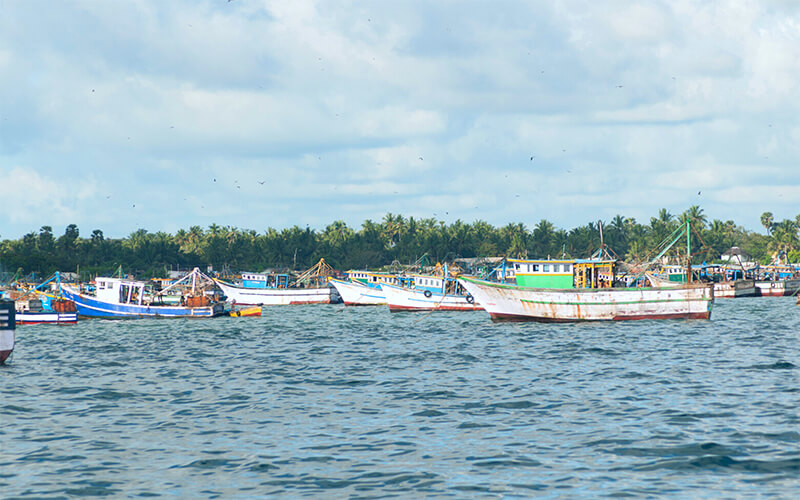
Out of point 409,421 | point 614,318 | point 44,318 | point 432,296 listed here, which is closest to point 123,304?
point 44,318

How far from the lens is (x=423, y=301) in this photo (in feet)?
267

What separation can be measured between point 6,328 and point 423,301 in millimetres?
50916

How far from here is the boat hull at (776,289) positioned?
115 m

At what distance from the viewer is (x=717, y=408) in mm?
22484

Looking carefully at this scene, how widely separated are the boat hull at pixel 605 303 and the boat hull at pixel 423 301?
21852 mm

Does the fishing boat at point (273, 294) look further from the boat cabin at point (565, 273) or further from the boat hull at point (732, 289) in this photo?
the boat hull at point (732, 289)

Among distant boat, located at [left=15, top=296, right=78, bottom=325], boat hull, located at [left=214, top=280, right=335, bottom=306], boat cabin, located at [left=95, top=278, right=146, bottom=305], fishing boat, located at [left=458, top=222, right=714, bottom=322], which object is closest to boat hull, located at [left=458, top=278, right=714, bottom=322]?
fishing boat, located at [left=458, top=222, right=714, bottom=322]

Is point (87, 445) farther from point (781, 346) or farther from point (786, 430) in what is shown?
point (781, 346)

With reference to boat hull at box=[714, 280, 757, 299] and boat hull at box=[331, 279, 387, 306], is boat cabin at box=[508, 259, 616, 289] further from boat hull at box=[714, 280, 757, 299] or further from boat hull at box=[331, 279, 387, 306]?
boat hull at box=[714, 280, 757, 299]

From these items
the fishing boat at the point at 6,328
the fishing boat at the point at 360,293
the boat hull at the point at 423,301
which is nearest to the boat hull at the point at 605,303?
the boat hull at the point at 423,301

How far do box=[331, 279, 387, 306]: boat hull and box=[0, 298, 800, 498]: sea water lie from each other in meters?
56.6

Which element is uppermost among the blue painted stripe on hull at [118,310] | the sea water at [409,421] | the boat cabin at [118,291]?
the boat cabin at [118,291]

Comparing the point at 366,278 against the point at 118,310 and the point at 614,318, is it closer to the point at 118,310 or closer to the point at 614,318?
the point at 118,310

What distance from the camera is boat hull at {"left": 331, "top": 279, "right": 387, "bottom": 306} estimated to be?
9956cm
